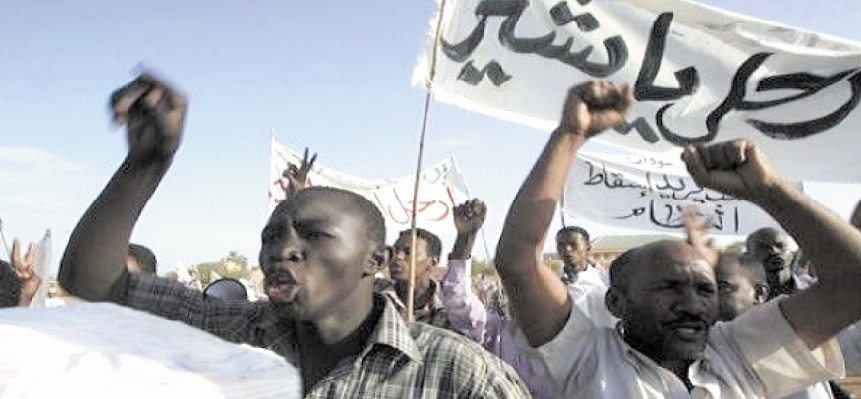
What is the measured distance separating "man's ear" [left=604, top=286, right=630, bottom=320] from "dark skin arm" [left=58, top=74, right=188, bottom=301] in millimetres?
1237

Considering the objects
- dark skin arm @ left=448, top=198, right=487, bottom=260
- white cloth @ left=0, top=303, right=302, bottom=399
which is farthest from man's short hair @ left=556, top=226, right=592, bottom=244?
white cloth @ left=0, top=303, right=302, bottom=399

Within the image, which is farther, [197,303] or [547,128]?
[547,128]

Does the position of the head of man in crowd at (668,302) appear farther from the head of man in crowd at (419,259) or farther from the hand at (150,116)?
the head of man in crowd at (419,259)

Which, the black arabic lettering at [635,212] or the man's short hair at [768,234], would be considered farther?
the black arabic lettering at [635,212]

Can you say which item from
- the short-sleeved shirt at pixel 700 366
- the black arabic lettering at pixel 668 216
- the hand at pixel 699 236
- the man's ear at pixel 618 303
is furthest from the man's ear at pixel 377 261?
the black arabic lettering at pixel 668 216

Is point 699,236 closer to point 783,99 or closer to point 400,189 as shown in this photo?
point 783,99

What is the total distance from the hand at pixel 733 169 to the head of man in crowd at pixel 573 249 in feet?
12.8

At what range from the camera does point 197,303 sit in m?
1.91

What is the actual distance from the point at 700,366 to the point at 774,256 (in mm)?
2558

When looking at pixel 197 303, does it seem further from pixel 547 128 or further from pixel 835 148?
pixel 835 148

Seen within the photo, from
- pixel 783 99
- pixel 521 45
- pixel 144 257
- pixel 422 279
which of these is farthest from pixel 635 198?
pixel 144 257

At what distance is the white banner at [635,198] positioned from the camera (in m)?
7.60

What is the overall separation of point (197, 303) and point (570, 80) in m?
3.36

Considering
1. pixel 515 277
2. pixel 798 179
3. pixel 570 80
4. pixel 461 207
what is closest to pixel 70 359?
pixel 515 277
